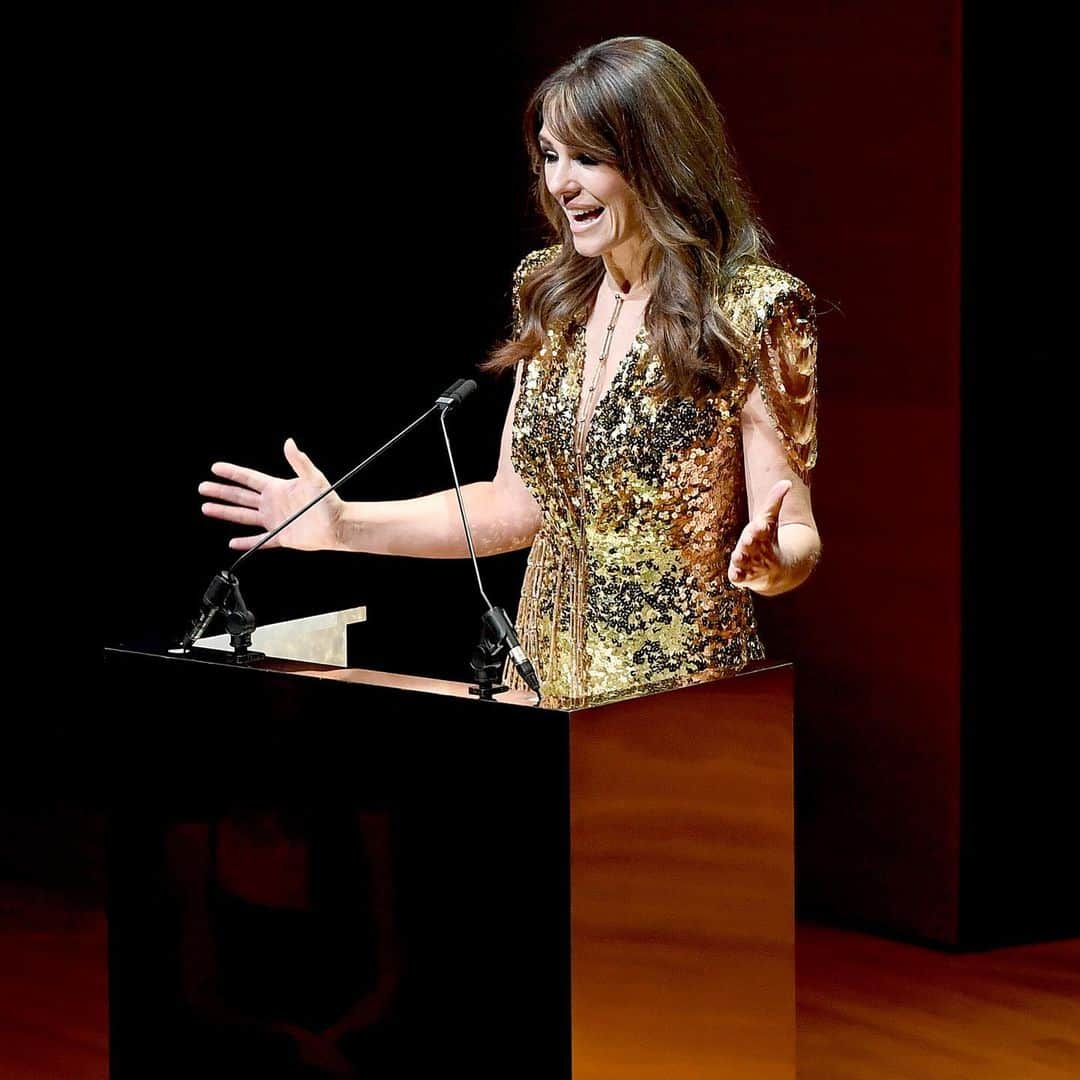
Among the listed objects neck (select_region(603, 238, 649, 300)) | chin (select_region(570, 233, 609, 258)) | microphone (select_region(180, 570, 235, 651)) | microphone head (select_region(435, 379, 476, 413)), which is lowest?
microphone (select_region(180, 570, 235, 651))

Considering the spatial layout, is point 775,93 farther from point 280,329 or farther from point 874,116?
point 280,329

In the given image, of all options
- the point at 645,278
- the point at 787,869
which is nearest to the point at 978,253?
the point at 645,278

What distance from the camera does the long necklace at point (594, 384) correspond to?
234 cm

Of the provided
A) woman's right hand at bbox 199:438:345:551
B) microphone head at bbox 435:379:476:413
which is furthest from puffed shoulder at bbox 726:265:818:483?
woman's right hand at bbox 199:438:345:551

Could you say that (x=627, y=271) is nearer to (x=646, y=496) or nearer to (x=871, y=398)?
(x=646, y=496)

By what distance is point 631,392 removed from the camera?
2301mm

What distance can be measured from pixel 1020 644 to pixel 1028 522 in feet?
0.80

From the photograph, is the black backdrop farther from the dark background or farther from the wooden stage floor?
the wooden stage floor

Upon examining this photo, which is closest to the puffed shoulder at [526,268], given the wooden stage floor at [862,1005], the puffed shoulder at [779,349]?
the puffed shoulder at [779,349]

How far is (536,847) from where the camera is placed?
1792 mm

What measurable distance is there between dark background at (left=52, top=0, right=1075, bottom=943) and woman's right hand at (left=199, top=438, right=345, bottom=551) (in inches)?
37.7

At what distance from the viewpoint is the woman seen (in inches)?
87.5

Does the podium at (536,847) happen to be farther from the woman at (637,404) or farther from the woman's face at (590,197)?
the woman's face at (590,197)

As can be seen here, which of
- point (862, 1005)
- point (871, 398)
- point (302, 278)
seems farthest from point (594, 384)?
point (302, 278)
